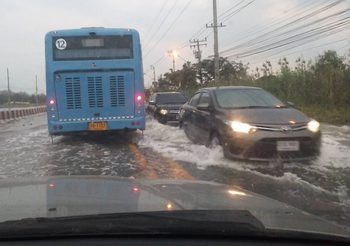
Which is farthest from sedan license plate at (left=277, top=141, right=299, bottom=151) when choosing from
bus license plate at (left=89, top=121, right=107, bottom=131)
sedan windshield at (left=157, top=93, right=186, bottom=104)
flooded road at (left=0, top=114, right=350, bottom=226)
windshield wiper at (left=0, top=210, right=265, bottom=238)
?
sedan windshield at (left=157, top=93, right=186, bottom=104)

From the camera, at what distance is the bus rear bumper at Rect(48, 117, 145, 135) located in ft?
49.8

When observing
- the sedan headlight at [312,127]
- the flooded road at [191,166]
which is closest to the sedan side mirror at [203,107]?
the flooded road at [191,166]

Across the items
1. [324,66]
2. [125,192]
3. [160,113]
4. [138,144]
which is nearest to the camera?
[125,192]

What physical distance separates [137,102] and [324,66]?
13.9 metres

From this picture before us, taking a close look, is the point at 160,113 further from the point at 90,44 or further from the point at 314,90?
the point at 90,44

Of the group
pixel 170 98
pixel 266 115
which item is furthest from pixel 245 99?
pixel 170 98

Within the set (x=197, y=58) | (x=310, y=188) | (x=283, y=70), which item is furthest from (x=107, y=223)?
(x=197, y=58)

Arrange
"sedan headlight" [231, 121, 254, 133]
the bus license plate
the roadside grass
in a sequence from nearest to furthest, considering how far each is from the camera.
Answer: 1. "sedan headlight" [231, 121, 254, 133]
2. the bus license plate
3. the roadside grass

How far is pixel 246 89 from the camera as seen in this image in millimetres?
12258

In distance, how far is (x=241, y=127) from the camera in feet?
33.1

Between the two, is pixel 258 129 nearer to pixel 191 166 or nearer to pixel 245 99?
pixel 191 166

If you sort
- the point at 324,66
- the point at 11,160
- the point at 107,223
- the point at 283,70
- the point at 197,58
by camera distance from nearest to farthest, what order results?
the point at 107,223
the point at 11,160
the point at 324,66
the point at 283,70
the point at 197,58

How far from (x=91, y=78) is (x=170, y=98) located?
11567 millimetres

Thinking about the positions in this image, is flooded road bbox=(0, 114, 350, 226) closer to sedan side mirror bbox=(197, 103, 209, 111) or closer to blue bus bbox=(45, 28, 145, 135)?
blue bus bbox=(45, 28, 145, 135)
